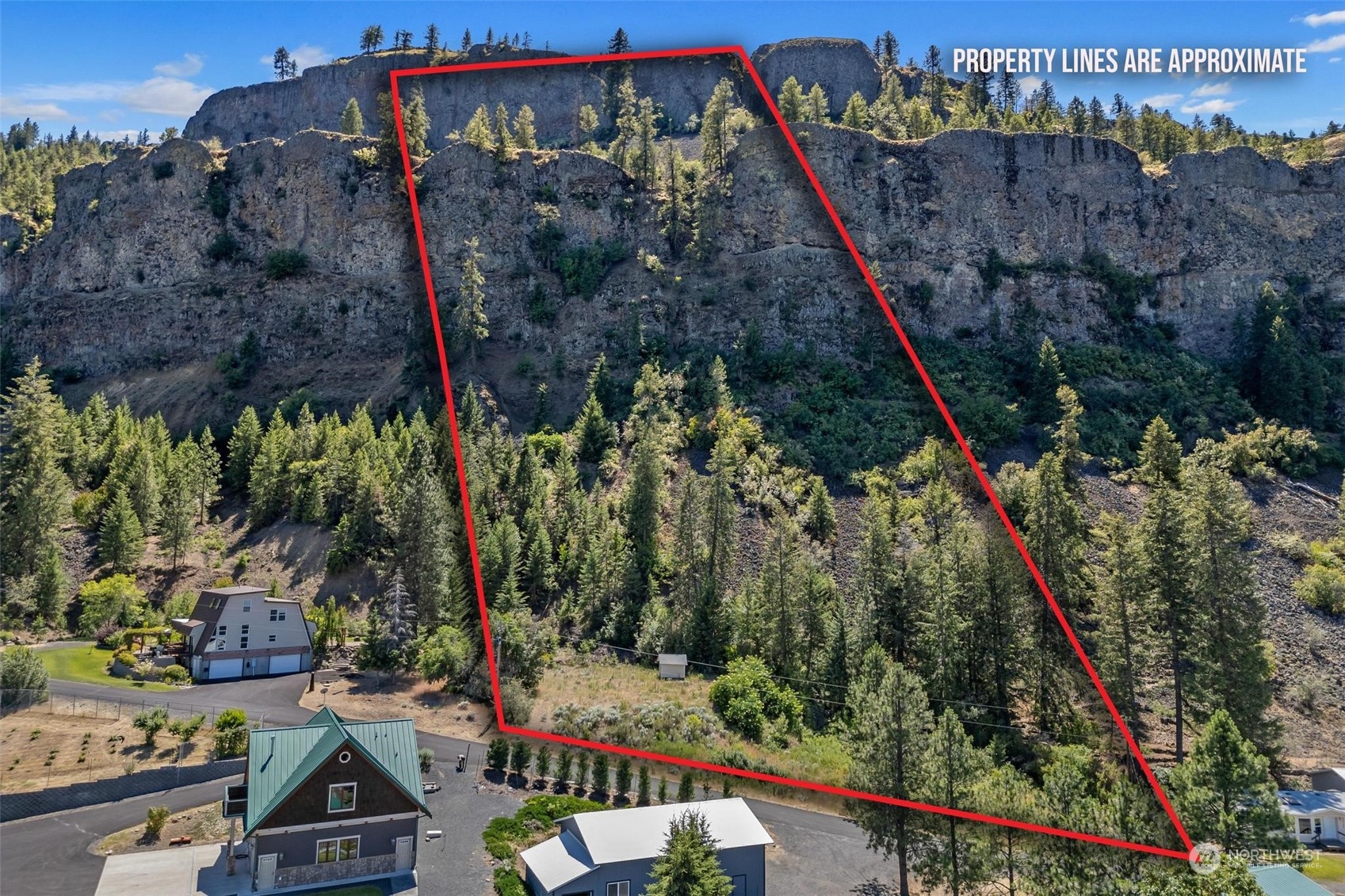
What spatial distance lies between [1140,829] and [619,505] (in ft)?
93.8

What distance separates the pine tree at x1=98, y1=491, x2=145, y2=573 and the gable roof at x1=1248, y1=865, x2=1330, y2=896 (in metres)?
49.8

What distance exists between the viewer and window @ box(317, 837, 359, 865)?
22.5 m

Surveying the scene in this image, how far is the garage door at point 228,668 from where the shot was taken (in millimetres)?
38500

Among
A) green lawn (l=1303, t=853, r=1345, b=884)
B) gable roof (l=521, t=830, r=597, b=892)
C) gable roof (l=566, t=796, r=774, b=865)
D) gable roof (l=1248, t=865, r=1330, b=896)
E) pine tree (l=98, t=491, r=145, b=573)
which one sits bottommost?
green lawn (l=1303, t=853, r=1345, b=884)

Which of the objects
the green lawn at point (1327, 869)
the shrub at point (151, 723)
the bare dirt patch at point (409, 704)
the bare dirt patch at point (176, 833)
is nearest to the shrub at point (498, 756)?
the bare dirt patch at point (409, 704)

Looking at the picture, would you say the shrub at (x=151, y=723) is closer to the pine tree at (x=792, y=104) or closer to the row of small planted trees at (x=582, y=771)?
the row of small planted trees at (x=582, y=771)

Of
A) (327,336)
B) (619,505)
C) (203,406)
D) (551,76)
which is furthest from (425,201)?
(551,76)

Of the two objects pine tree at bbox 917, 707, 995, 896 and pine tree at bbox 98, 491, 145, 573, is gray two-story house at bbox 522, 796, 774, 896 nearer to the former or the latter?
pine tree at bbox 917, 707, 995, 896

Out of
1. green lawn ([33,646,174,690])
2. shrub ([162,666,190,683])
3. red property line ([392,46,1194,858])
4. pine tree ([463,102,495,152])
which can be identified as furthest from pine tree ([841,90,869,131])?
green lawn ([33,646,174,690])

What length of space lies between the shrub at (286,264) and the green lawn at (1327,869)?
69529 millimetres

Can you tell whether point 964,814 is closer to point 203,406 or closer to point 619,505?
point 619,505

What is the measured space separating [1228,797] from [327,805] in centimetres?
2392

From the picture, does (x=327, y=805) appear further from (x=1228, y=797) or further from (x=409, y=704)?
(x=1228, y=797)

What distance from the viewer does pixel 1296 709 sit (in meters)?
35.7
